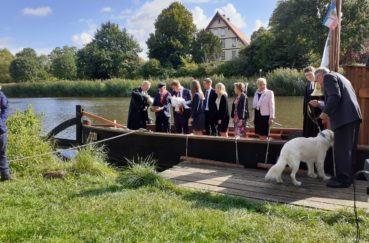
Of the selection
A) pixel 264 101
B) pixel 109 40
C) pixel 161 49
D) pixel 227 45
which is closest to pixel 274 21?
pixel 161 49

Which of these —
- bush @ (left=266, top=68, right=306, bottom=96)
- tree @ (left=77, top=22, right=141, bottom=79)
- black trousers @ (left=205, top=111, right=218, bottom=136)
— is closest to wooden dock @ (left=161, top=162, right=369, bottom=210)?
black trousers @ (left=205, top=111, right=218, bottom=136)

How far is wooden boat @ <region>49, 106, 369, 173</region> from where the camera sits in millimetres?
6754

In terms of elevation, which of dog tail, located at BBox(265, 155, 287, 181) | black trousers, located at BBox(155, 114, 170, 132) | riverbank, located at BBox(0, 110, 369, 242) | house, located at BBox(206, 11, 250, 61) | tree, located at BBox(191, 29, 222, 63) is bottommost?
riverbank, located at BBox(0, 110, 369, 242)

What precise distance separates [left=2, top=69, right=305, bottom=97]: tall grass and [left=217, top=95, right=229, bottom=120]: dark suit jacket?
2064 cm

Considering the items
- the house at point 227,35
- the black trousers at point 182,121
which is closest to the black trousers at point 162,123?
the black trousers at point 182,121

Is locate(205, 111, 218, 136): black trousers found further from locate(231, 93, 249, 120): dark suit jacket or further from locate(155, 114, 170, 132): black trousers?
locate(155, 114, 170, 132): black trousers

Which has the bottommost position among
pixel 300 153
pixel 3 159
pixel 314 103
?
pixel 3 159

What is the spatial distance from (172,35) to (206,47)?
6899mm

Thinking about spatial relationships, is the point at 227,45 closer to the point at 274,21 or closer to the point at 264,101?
the point at 274,21

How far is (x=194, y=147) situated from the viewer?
25.0 feet

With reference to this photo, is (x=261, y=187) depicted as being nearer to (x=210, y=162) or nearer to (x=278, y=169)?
(x=278, y=169)

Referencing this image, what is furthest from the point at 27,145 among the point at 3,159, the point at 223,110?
the point at 223,110

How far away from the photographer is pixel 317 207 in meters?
4.61

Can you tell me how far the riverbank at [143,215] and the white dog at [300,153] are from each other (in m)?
0.94
